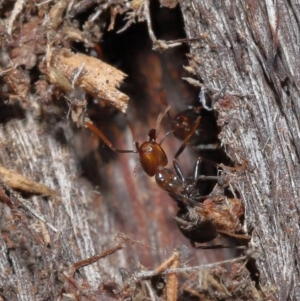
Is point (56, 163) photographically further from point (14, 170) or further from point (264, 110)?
point (264, 110)

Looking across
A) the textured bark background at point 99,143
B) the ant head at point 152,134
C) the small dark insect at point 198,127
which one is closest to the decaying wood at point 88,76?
the textured bark background at point 99,143

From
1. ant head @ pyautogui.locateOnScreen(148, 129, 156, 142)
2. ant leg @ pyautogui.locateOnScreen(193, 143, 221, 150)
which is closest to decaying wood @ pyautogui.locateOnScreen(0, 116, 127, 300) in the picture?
ant head @ pyautogui.locateOnScreen(148, 129, 156, 142)

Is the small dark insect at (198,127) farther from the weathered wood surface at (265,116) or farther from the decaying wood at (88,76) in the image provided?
the weathered wood surface at (265,116)

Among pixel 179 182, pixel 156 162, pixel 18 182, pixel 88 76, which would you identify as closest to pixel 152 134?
pixel 156 162

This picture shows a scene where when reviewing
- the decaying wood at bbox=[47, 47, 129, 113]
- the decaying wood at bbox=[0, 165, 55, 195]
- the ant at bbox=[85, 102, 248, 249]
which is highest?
the decaying wood at bbox=[47, 47, 129, 113]

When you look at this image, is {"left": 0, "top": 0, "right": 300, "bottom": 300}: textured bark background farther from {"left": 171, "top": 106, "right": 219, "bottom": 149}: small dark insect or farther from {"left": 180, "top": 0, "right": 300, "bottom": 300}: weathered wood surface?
{"left": 171, "top": 106, "right": 219, "bottom": 149}: small dark insect

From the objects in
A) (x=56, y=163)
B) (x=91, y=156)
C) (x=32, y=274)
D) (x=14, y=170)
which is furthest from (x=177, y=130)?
(x=32, y=274)

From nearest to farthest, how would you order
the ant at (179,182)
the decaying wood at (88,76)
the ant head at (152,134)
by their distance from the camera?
the decaying wood at (88,76), the ant at (179,182), the ant head at (152,134)
